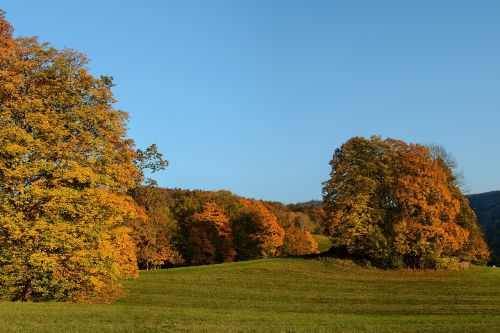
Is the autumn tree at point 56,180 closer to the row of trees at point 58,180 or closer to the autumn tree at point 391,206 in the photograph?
the row of trees at point 58,180

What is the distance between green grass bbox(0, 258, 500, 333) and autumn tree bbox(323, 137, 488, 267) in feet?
9.91

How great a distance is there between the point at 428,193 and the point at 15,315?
152 feet

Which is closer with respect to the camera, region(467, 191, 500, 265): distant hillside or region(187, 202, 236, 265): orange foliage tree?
region(187, 202, 236, 265): orange foliage tree

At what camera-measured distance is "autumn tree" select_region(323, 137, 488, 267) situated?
172 ft

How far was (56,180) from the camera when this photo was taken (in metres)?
23.8

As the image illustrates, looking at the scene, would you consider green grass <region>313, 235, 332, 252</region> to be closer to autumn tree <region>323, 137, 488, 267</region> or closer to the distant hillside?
the distant hillside

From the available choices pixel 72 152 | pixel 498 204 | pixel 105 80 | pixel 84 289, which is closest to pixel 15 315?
pixel 84 289

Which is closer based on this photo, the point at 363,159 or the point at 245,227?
the point at 363,159

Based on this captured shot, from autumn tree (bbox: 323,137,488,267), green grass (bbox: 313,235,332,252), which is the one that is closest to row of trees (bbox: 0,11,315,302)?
autumn tree (bbox: 323,137,488,267)

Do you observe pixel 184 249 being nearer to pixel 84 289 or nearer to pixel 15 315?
pixel 84 289

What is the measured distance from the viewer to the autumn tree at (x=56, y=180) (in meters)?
23.1

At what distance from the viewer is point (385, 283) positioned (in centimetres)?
4294

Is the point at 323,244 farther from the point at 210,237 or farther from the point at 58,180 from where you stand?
the point at 58,180

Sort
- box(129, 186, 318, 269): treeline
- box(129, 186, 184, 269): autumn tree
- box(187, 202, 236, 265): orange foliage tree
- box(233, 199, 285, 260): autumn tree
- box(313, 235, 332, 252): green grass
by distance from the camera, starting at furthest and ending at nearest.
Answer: box(313, 235, 332, 252): green grass
box(233, 199, 285, 260): autumn tree
box(187, 202, 236, 265): orange foliage tree
box(129, 186, 318, 269): treeline
box(129, 186, 184, 269): autumn tree
